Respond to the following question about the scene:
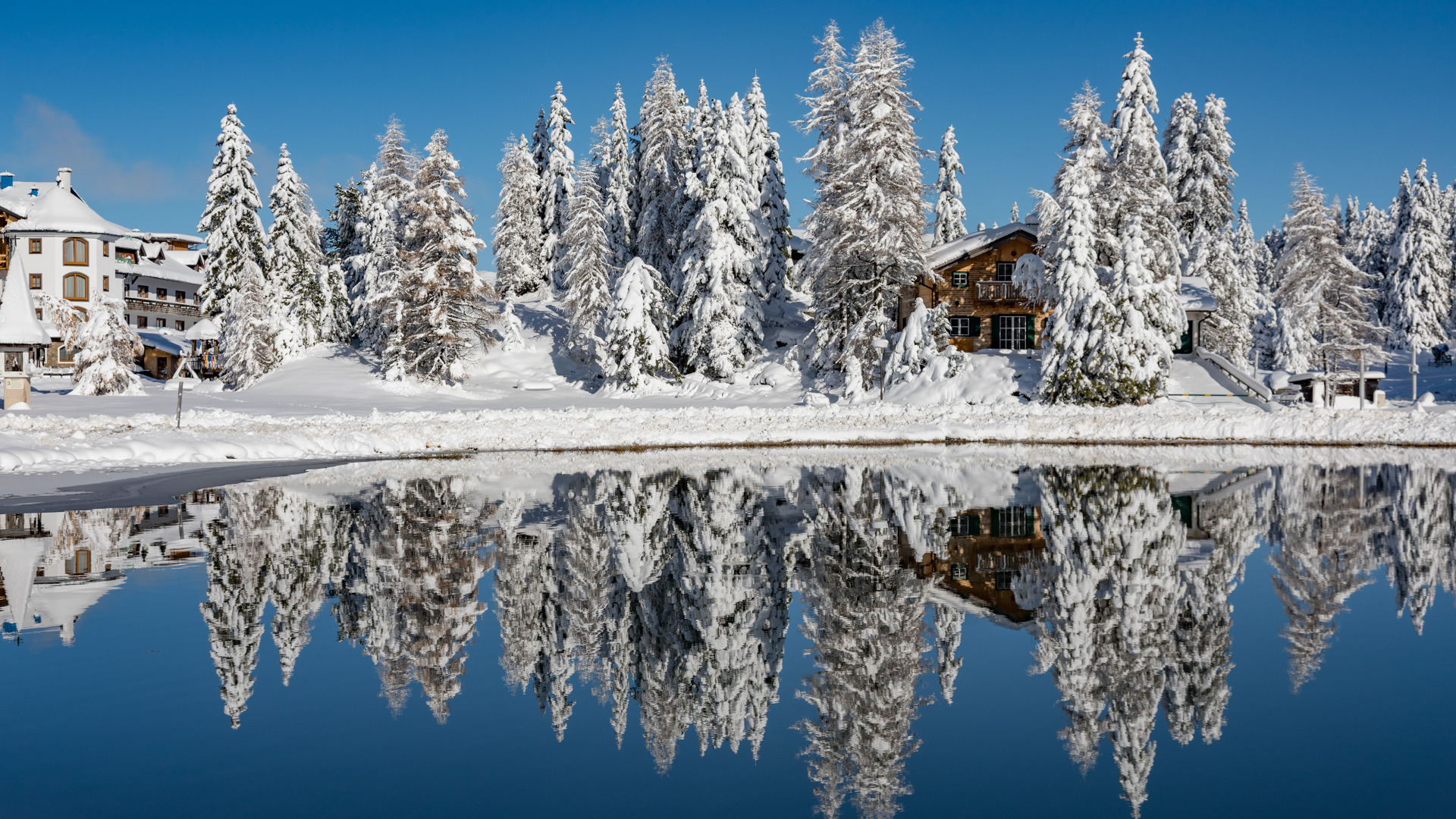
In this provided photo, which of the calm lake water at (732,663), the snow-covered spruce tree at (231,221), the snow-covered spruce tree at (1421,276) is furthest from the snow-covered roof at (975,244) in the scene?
the snow-covered spruce tree at (1421,276)

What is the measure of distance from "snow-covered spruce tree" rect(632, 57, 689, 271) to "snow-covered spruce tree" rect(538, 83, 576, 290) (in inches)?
471

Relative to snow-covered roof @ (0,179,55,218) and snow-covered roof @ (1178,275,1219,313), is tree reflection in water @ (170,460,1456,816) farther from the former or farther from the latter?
snow-covered roof @ (0,179,55,218)

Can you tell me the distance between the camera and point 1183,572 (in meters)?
14.6

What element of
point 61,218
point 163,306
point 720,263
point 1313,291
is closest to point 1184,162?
point 1313,291

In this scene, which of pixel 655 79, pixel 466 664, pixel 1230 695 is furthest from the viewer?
pixel 655 79

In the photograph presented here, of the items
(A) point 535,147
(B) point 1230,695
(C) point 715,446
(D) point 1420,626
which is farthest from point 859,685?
(A) point 535,147

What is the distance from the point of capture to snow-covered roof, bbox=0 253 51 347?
42.3 metres

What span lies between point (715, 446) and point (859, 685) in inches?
1109

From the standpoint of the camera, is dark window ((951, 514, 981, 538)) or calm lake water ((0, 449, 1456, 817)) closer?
calm lake water ((0, 449, 1456, 817))

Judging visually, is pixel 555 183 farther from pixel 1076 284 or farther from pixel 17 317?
pixel 1076 284

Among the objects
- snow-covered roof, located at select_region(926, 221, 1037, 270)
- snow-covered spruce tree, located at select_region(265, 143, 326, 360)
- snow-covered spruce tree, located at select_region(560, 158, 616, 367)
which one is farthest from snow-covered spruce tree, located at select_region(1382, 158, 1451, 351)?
snow-covered spruce tree, located at select_region(265, 143, 326, 360)

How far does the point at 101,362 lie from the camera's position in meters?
51.7

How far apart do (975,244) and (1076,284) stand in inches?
380

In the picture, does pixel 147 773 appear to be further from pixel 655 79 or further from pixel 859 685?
pixel 655 79
